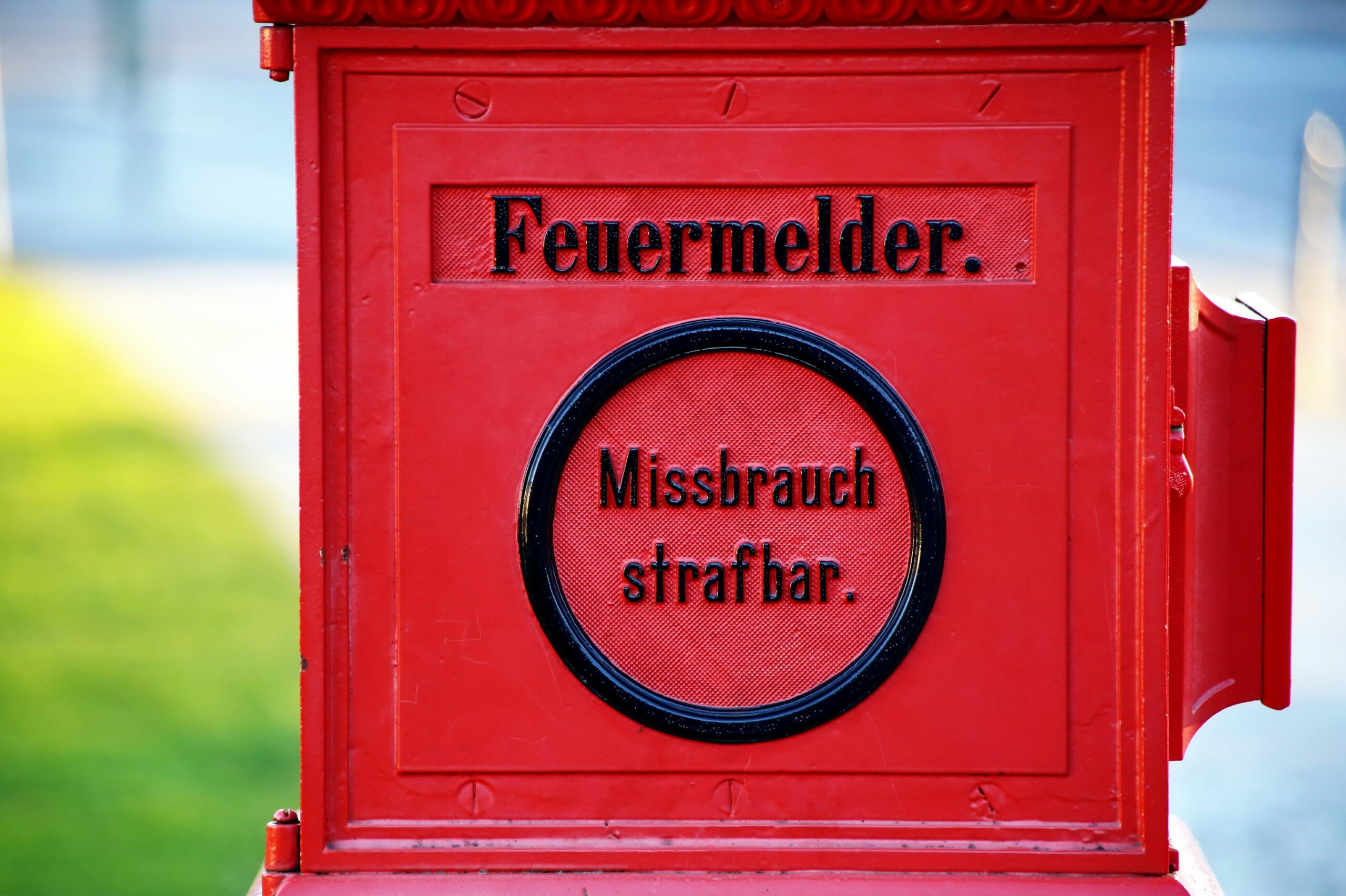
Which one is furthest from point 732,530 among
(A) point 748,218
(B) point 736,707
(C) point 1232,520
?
(C) point 1232,520

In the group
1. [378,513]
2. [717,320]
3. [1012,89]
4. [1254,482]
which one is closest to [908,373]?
[717,320]

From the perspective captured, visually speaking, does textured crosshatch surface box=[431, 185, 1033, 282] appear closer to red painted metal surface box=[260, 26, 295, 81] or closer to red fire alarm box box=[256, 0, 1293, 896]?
red fire alarm box box=[256, 0, 1293, 896]

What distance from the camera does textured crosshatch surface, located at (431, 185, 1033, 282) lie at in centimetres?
141

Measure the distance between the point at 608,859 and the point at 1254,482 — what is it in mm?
983

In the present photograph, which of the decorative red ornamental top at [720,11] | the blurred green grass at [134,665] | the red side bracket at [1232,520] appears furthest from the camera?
the blurred green grass at [134,665]

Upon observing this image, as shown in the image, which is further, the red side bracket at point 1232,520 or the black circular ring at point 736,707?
the red side bracket at point 1232,520

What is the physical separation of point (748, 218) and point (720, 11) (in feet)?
0.78

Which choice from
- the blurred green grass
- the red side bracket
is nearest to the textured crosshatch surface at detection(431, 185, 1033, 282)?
the red side bracket

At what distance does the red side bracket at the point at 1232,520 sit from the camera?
155cm

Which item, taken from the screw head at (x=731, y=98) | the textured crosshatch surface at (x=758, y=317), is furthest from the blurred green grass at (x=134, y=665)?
the screw head at (x=731, y=98)

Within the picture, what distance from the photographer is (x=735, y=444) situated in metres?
1.44

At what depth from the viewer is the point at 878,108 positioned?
139cm

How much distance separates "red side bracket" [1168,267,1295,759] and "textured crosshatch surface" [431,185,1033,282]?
327mm

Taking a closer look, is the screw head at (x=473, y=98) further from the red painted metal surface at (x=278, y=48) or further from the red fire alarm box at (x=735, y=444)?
the red painted metal surface at (x=278, y=48)
